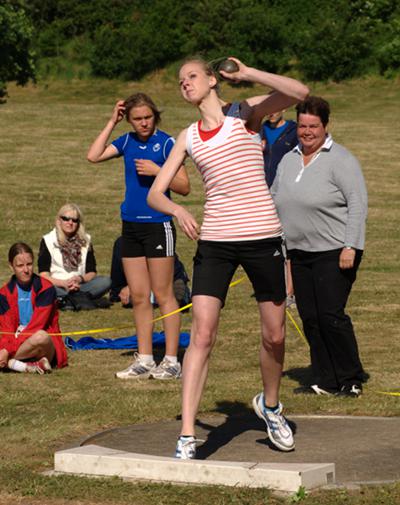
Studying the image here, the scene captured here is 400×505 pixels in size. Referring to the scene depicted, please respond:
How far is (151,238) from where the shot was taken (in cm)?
927

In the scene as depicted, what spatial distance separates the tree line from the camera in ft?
154

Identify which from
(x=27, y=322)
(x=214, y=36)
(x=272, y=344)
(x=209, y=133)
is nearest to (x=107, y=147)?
(x=27, y=322)

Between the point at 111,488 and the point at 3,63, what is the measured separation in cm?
4456

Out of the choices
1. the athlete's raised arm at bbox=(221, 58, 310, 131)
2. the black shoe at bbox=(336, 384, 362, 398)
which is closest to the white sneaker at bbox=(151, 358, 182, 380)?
the black shoe at bbox=(336, 384, 362, 398)

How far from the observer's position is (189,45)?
51312mm

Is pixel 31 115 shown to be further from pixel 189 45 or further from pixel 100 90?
pixel 189 45

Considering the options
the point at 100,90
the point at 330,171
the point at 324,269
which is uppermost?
the point at 330,171

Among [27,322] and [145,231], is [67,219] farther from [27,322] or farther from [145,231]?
[145,231]

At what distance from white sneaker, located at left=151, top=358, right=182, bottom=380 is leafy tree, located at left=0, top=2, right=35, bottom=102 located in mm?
39906

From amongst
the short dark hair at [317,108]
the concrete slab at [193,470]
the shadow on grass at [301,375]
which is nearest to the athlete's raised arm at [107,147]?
the short dark hair at [317,108]

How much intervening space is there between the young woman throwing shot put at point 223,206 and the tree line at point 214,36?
39.3 metres

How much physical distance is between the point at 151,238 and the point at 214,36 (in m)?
43.4

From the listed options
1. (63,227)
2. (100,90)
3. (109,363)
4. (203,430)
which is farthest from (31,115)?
(203,430)

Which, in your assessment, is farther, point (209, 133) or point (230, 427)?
point (230, 427)
